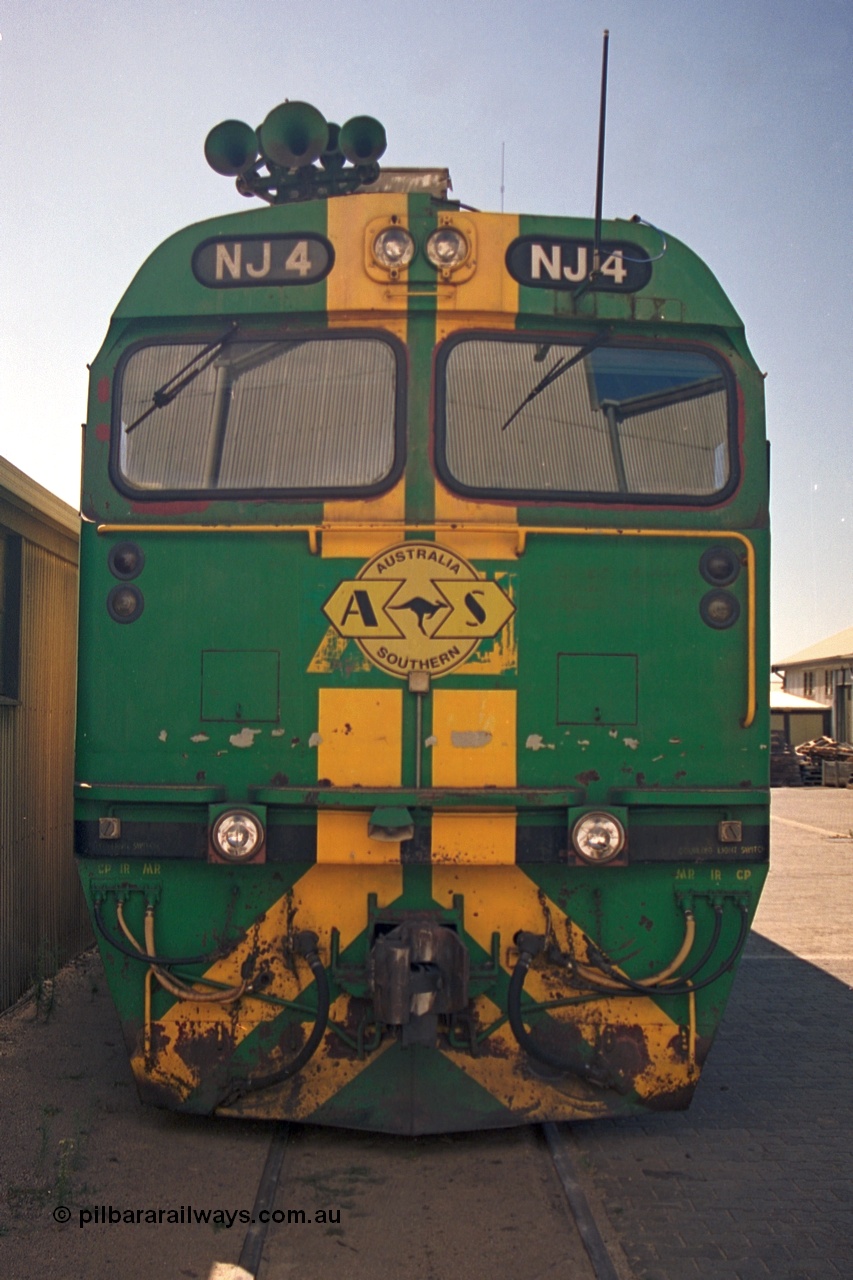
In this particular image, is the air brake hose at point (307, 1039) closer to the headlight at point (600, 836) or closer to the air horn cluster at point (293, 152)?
the headlight at point (600, 836)

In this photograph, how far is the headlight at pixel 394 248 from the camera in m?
4.88

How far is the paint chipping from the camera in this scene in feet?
15.4

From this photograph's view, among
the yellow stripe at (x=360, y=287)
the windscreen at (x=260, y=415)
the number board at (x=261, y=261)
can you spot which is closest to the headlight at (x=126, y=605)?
the windscreen at (x=260, y=415)

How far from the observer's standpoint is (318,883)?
4.75m

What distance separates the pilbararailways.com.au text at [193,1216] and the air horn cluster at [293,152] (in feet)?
14.4

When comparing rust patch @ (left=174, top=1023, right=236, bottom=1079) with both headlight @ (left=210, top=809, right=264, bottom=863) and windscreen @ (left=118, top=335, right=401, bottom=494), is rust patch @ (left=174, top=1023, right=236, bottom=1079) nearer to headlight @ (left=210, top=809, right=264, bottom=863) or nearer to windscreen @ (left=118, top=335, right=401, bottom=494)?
headlight @ (left=210, top=809, right=264, bottom=863)

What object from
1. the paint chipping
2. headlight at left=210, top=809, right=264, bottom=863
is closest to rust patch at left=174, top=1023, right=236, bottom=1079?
headlight at left=210, top=809, right=264, bottom=863

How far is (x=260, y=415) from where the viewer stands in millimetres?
4945

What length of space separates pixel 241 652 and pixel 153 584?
18.2 inches

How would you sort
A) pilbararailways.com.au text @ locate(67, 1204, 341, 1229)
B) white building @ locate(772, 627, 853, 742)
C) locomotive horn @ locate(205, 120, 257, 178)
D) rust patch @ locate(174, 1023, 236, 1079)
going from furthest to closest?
white building @ locate(772, 627, 853, 742) → locomotive horn @ locate(205, 120, 257, 178) → rust patch @ locate(174, 1023, 236, 1079) → pilbararailways.com.au text @ locate(67, 1204, 341, 1229)

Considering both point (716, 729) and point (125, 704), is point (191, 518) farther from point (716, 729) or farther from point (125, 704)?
point (716, 729)

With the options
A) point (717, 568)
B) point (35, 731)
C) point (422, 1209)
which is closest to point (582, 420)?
point (717, 568)

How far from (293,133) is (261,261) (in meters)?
1.06

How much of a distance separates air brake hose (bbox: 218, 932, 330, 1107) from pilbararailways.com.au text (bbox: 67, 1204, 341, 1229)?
525mm
